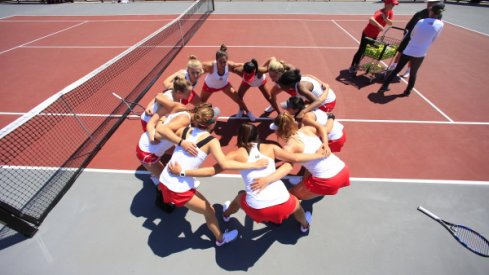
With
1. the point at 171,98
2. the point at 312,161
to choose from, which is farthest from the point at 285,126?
the point at 171,98


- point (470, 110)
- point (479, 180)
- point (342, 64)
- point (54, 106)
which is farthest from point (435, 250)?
point (54, 106)

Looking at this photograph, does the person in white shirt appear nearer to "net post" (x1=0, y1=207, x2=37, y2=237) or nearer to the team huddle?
the team huddle

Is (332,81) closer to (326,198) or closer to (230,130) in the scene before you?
(230,130)

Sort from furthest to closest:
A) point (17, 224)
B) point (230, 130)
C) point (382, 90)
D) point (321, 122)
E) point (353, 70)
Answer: point (353, 70) → point (382, 90) → point (230, 130) → point (321, 122) → point (17, 224)

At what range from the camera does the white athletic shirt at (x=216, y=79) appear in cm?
543

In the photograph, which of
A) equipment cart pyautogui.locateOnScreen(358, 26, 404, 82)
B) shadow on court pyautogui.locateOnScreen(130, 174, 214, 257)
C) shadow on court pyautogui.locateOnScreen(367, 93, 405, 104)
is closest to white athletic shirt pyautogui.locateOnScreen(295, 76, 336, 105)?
shadow on court pyautogui.locateOnScreen(130, 174, 214, 257)

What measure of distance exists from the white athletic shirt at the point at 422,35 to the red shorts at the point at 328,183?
17.3 feet

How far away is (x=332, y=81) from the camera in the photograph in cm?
845

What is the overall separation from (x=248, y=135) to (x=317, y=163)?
1.12m

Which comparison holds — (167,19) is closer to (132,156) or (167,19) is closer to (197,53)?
(197,53)

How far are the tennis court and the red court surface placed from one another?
0.04 metres

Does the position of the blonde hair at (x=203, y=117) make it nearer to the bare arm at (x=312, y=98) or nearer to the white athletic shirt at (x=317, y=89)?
the bare arm at (x=312, y=98)

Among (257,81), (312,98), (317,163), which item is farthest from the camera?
(257,81)

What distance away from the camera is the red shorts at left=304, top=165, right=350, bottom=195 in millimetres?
3391
